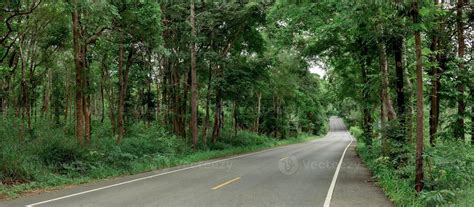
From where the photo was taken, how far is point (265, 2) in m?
24.1

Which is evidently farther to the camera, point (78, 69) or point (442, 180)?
point (78, 69)

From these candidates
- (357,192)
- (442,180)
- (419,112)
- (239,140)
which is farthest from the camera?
(239,140)

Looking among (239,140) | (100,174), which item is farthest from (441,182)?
(239,140)

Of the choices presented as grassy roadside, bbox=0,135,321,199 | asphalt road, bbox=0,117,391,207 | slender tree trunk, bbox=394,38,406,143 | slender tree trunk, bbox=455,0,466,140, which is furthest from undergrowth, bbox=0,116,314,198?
slender tree trunk, bbox=455,0,466,140

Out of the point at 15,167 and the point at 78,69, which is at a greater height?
the point at 78,69

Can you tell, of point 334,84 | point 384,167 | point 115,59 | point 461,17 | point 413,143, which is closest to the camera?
point 413,143

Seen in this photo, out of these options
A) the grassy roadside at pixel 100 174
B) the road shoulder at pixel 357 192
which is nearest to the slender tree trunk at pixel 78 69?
the grassy roadside at pixel 100 174

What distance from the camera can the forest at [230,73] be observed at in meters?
10.6

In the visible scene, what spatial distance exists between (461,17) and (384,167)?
6659mm

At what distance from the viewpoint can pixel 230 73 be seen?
1043 inches

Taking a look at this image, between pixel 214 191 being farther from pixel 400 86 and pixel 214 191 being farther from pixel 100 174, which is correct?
pixel 400 86

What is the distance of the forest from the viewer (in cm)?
1063

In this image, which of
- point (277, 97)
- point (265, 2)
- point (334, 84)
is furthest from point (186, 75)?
point (277, 97)

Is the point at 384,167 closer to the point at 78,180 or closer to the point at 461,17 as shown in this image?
the point at 461,17
